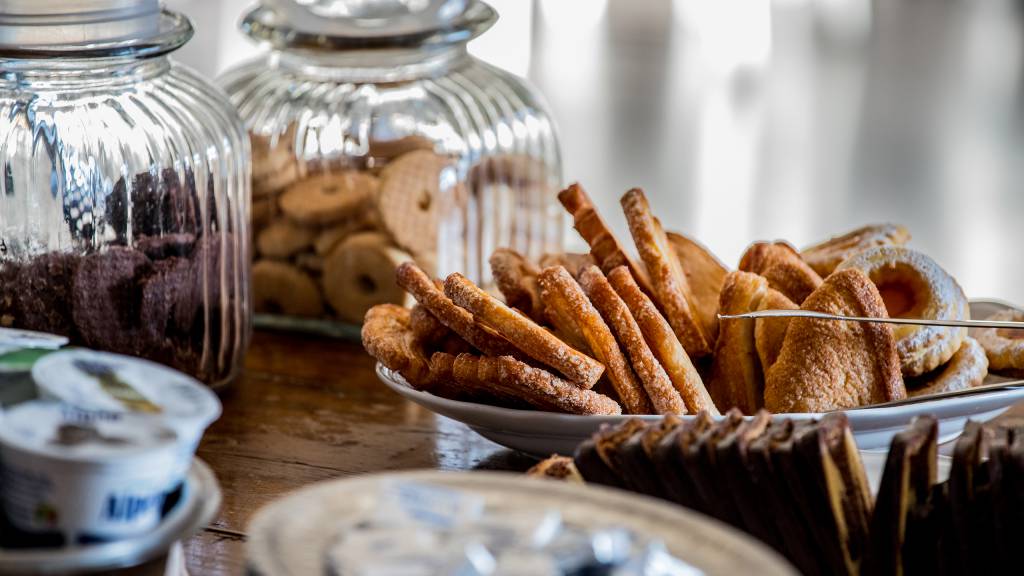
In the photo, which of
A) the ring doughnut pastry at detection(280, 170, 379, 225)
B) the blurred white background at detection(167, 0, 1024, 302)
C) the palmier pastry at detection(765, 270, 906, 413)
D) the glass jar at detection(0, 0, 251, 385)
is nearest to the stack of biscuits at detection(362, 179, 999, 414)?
the palmier pastry at detection(765, 270, 906, 413)

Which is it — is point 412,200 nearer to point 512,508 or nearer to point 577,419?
point 577,419

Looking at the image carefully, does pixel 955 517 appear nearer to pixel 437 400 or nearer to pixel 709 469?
pixel 709 469

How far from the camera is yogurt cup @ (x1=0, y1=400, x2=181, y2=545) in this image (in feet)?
1.36

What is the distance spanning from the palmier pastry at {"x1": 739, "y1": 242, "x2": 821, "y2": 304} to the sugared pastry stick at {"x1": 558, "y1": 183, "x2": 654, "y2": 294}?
8 cm

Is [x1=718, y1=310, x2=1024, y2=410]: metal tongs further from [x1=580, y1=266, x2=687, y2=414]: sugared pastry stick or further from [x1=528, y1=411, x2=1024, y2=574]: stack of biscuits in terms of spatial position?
[x1=528, y1=411, x2=1024, y2=574]: stack of biscuits

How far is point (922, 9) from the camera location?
4.84m

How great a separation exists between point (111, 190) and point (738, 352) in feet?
1.33

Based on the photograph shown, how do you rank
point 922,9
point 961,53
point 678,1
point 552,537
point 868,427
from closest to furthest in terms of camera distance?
point 552,537 → point 868,427 → point 961,53 → point 922,9 → point 678,1

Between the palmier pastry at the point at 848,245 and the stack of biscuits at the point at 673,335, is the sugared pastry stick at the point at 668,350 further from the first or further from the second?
the palmier pastry at the point at 848,245

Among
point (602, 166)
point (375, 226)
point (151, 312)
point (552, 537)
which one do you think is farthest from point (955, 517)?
point (602, 166)

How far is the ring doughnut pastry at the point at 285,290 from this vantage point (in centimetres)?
105

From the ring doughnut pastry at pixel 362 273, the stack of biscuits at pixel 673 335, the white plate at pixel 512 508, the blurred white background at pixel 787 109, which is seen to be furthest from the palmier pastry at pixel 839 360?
the blurred white background at pixel 787 109

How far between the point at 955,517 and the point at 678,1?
492 cm

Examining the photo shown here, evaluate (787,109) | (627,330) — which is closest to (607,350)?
(627,330)
